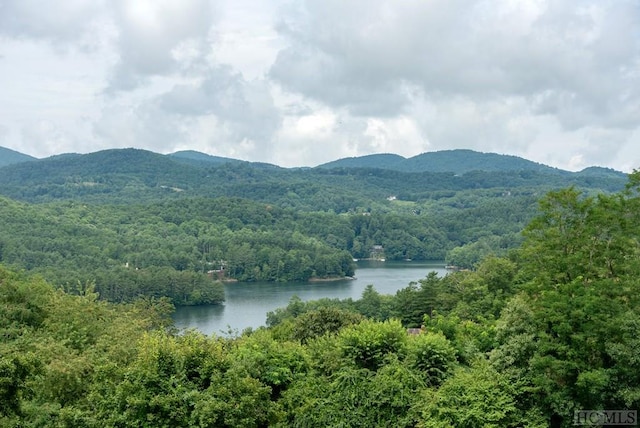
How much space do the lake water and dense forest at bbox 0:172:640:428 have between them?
2554 cm

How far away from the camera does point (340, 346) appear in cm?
1586

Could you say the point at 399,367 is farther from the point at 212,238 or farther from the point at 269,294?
the point at 212,238

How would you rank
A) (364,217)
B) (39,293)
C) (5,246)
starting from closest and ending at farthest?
1. (39,293)
2. (5,246)
3. (364,217)

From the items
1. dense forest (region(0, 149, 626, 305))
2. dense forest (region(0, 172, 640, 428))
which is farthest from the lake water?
dense forest (region(0, 172, 640, 428))

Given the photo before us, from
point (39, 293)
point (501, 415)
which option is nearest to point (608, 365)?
point (501, 415)

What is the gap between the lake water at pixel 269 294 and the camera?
51062 mm

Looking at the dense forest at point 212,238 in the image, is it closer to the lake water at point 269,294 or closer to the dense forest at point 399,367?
the lake water at point 269,294

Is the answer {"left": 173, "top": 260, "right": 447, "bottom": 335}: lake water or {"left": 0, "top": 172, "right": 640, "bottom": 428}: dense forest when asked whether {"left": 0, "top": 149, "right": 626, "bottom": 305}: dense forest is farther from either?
{"left": 0, "top": 172, "right": 640, "bottom": 428}: dense forest

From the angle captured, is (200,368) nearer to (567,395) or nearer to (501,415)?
(501,415)

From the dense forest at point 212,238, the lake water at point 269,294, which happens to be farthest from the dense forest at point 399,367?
the dense forest at point 212,238

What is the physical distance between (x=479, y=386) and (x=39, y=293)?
13661 mm

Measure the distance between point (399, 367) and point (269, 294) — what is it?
182 ft

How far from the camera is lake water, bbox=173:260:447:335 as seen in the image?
51.1 meters

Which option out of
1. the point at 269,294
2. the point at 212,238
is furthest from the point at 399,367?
the point at 212,238
